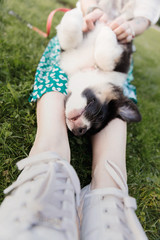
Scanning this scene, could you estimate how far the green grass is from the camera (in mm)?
1870

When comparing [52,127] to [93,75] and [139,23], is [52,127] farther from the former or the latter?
[139,23]

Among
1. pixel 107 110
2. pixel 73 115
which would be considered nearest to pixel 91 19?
pixel 107 110

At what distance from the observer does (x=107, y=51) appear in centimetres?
245

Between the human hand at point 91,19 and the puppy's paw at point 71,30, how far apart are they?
18 cm

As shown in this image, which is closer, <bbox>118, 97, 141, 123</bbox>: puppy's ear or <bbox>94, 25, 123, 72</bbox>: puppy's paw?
<bbox>118, 97, 141, 123</bbox>: puppy's ear

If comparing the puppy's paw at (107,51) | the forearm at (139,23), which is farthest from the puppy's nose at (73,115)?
the forearm at (139,23)

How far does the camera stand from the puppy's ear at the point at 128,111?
2170 mm

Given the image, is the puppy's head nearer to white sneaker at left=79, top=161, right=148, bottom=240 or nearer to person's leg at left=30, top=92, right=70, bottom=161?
person's leg at left=30, top=92, right=70, bottom=161

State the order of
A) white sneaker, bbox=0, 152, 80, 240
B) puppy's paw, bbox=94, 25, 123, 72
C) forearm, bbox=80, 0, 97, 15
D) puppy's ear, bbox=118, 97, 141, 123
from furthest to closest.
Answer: forearm, bbox=80, 0, 97, 15
puppy's paw, bbox=94, 25, 123, 72
puppy's ear, bbox=118, 97, 141, 123
white sneaker, bbox=0, 152, 80, 240

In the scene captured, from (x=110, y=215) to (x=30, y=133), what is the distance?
1152 mm

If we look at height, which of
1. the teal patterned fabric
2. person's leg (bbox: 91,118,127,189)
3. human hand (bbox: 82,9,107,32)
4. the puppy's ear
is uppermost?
human hand (bbox: 82,9,107,32)

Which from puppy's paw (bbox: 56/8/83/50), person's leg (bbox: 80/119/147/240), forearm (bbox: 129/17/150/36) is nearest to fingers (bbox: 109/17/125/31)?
puppy's paw (bbox: 56/8/83/50)

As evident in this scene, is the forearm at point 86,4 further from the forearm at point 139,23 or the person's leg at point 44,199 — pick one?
the person's leg at point 44,199

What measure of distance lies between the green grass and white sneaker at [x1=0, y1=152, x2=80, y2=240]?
480 millimetres
